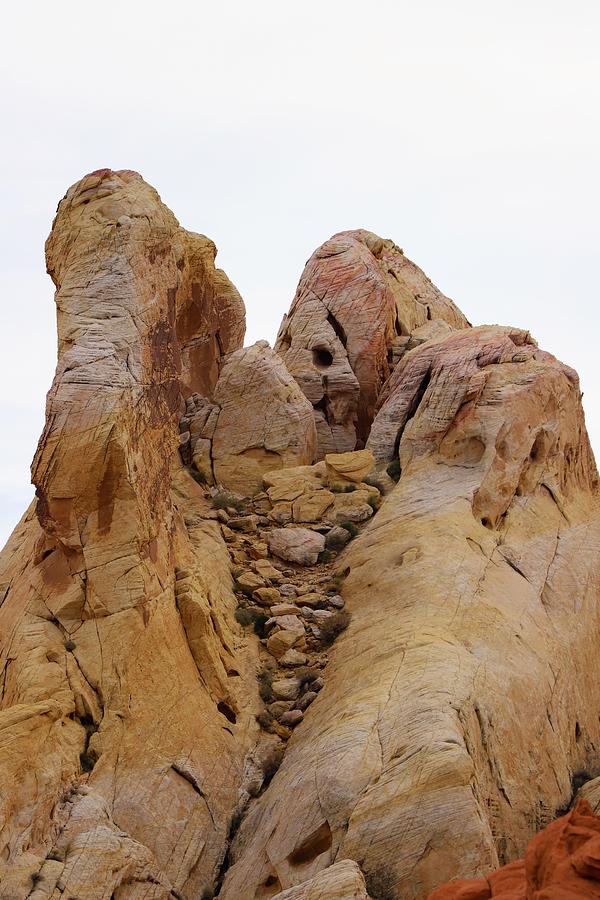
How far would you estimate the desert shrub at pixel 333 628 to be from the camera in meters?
30.3

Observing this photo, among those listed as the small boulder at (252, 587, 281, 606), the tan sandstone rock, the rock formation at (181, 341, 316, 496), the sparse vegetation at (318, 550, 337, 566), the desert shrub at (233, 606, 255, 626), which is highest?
the rock formation at (181, 341, 316, 496)

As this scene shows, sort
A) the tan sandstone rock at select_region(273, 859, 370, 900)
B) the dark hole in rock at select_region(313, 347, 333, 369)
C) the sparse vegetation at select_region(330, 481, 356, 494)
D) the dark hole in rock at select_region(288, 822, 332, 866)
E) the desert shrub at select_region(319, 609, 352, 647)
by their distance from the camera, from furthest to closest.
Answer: the dark hole in rock at select_region(313, 347, 333, 369) → the sparse vegetation at select_region(330, 481, 356, 494) → the desert shrub at select_region(319, 609, 352, 647) → the dark hole in rock at select_region(288, 822, 332, 866) → the tan sandstone rock at select_region(273, 859, 370, 900)

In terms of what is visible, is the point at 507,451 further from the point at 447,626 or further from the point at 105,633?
the point at 105,633

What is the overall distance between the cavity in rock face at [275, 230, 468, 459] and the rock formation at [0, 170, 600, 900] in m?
1.13

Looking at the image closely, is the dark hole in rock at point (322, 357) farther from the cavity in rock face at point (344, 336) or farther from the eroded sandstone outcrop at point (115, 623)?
the eroded sandstone outcrop at point (115, 623)

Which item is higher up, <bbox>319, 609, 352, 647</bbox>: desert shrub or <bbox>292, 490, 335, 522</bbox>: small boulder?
<bbox>292, 490, 335, 522</bbox>: small boulder

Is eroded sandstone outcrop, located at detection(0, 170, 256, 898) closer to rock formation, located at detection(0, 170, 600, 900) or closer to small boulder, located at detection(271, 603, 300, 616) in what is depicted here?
rock formation, located at detection(0, 170, 600, 900)

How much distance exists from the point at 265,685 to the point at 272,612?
2216mm

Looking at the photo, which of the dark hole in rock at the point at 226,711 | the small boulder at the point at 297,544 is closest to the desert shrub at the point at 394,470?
the small boulder at the point at 297,544

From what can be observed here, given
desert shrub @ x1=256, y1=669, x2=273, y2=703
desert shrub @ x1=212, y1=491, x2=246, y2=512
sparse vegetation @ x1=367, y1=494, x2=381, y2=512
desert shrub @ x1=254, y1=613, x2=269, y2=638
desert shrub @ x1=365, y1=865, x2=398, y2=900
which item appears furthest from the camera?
desert shrub @ x1=212, y1=491, x2=246, y2=512

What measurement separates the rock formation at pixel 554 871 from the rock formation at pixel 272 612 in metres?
0.08

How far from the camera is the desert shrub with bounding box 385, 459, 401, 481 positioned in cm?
3588

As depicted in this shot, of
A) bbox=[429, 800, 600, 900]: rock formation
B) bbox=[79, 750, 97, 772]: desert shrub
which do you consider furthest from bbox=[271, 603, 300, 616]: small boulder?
bbox=[429, 800, 600, 900]: rock formation

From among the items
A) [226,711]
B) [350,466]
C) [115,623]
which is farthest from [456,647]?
[350,466]
